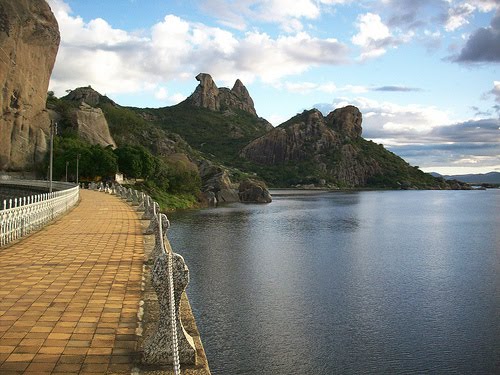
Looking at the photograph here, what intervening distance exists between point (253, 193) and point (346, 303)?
7382cm

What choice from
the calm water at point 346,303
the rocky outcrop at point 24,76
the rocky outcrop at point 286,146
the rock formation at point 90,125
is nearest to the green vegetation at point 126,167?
the rock formation at point 90,125

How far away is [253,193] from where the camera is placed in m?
93.4

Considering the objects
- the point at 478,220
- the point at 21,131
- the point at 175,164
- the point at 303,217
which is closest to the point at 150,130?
the point at 175,164

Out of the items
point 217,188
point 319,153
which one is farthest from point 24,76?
point 319,153

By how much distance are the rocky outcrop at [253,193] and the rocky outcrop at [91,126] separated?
2584 centimetres

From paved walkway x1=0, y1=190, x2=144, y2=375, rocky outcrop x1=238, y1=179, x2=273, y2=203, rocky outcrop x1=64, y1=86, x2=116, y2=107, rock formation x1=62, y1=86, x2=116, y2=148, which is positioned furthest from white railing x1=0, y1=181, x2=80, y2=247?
rocky outcrop x1=64, y1=86, x2=116, y2=107

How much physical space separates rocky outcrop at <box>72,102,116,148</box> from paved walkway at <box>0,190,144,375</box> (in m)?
78.8

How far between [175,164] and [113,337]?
78973mm

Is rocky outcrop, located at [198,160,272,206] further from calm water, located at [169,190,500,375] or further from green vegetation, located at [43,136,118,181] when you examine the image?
calm water, located at [169,190,500,375]

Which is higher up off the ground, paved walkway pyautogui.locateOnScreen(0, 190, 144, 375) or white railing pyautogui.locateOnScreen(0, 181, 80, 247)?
white railing pyautogui.locateOnScreen(0, 181, 80, 247)

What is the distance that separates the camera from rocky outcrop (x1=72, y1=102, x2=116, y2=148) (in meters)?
90.1

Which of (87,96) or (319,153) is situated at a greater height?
(87,96)

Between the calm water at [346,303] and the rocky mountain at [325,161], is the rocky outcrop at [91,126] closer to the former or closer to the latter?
the calm water at [346,303]

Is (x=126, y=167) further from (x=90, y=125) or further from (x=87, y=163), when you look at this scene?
(x=90, y=125)
